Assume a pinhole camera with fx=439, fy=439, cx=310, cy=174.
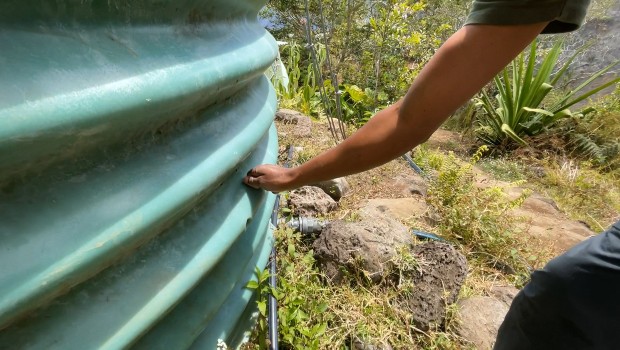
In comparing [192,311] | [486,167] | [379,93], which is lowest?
[486,167]

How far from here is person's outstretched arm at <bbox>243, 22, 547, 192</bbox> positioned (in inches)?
38.3

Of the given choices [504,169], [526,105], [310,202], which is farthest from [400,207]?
[526,105]

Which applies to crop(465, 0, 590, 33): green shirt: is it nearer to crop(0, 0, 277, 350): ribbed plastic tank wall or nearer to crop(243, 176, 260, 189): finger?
crop(0, 0, 277, 350): ribbed plastic tank wall

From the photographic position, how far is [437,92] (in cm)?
102

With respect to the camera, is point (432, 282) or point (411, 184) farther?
point (411, 184)

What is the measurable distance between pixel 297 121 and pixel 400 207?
1.98 m

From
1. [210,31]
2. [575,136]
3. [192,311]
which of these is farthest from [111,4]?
[575,136]

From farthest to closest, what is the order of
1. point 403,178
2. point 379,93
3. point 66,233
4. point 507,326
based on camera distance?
point 379,93, point 403,178, point 507,326, point 66,233

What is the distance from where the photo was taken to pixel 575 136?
644 cm

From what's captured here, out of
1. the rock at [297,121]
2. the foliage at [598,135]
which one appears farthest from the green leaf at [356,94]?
the foliage at [598,135]

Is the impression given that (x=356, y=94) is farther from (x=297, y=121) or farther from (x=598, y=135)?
(x=598, y=135)

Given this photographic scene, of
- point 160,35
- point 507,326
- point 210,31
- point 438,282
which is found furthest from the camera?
point 438,282

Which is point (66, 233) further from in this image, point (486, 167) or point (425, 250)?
point (486, 167)

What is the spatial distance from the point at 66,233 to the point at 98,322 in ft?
0.53
